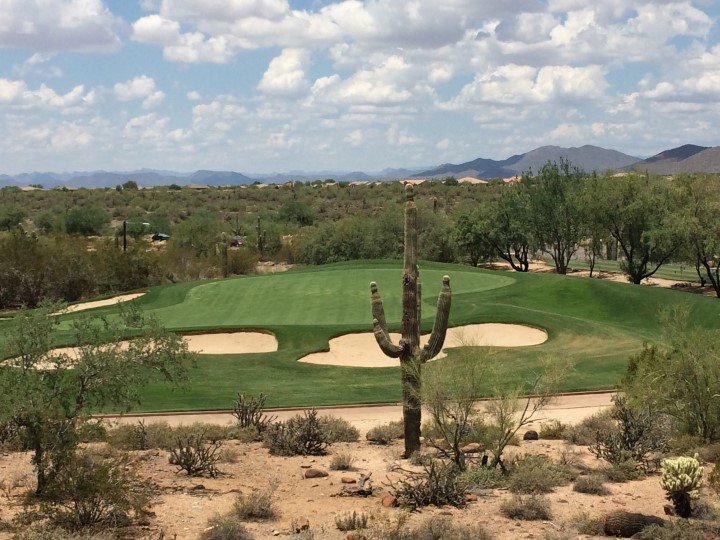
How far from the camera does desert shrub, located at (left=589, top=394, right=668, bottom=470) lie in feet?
48.5

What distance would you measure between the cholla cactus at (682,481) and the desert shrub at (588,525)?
1.28m

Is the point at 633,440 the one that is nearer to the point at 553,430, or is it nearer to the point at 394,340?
the point at 553,430

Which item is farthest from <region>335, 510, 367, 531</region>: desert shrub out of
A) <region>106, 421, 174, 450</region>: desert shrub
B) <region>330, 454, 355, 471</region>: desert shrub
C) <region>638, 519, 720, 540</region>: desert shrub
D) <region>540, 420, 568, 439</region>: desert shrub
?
<region>540, 420, 568, 439</region>: desert shrub

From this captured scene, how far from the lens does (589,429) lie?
1717 cm

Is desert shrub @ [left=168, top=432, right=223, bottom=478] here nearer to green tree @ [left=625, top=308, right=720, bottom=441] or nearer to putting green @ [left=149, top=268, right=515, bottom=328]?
green tree @ [left=625, top=308, right=720, bottom=441]

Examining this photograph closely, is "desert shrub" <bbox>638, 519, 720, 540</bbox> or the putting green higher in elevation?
the putting green

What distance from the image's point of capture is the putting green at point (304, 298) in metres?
31.9

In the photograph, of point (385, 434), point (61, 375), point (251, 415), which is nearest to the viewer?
point (61, 375)

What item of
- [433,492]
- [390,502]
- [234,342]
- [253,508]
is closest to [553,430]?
[433,492]

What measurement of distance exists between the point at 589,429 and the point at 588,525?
6358 millimetres

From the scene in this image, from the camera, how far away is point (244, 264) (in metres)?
61.6

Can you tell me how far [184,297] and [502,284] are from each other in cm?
1667

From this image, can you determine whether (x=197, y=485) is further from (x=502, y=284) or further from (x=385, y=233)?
(x=385, y=233)

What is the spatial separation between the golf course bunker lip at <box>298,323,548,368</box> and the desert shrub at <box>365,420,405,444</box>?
323 inches
